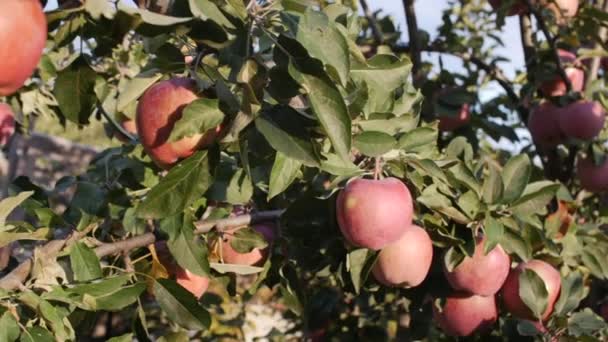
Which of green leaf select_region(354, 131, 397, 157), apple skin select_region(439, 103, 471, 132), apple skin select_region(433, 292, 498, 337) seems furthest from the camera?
apple skin select_region(439, 103, 471, 132)

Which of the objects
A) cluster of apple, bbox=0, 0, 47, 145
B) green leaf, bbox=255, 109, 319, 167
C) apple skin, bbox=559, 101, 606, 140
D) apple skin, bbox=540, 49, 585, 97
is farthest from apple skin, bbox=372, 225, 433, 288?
apple skin, bbox=540, 49, 585, 97

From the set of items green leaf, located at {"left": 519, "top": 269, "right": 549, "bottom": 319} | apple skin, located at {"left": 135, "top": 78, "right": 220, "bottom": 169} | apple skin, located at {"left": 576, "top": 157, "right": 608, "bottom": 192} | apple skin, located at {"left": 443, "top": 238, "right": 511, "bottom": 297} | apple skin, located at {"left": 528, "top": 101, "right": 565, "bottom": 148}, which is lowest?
apple skin, located at {"left": 576, "top": 157, "right": 608, "bottom": 192}

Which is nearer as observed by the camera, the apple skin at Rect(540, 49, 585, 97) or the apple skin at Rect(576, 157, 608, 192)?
the apple skin at Rect(576, 157, 608, 192)

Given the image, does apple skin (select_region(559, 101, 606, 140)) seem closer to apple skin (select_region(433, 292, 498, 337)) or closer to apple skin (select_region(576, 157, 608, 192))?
apple skin (select_region(576, 157, 608, 192))

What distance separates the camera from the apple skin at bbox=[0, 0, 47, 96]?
0.77 metres

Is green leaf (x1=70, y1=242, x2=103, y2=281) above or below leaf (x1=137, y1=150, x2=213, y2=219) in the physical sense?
below

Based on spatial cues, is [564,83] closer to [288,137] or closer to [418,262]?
[418,262]

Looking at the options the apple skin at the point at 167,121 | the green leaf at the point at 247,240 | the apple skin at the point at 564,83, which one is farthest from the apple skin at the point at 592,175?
the apple skin at the point at 167,121

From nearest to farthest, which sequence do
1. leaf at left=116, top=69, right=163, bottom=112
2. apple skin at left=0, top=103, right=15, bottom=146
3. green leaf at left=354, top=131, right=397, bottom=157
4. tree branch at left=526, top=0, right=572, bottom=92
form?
leaf at left=116, top=69, right=163, bottom=112
green leaf at left=354, top=131, right=397, bottom=157
apple skin at left=0, top=103, right=15, bottom=146
tree branch at left=526, top=0, right=572, bottom=92

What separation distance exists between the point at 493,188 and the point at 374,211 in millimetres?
301

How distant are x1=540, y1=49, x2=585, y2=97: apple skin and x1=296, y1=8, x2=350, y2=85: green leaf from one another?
1.48 meters

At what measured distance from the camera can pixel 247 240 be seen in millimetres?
1339

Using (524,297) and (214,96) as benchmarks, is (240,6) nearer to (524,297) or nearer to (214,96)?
(214,96)

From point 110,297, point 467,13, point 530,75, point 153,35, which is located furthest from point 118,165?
point 467,13
